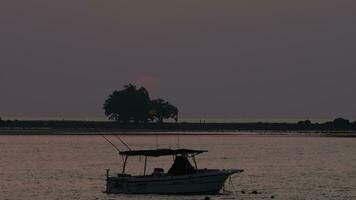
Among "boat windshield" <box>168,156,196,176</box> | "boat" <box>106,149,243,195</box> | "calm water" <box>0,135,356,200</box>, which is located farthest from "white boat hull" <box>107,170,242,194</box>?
"calm water" <box>0,135,356,200</box>

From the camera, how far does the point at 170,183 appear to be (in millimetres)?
65312

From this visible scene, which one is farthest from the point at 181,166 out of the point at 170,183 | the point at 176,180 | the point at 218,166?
the point at 218,166

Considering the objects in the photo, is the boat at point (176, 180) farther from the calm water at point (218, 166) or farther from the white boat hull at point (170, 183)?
the calm water at point (218, 166)

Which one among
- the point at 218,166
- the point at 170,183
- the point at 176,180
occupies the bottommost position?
the point at 170,183

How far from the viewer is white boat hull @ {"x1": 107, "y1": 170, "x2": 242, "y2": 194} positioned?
65438mm

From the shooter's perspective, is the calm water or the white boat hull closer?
the white boat hull

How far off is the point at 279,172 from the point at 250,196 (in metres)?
25.6

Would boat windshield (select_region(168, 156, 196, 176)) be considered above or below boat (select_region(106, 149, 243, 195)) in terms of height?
above

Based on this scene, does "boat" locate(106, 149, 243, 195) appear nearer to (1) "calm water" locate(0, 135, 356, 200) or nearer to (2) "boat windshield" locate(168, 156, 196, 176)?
(2) "boat windshield" locate(168, 156, 196, 176)

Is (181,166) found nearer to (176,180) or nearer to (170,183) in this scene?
(176,180)

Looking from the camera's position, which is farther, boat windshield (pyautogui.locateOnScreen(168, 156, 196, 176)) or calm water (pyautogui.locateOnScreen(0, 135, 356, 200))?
calm water (pyautogui.locateOnScreen(0, 135, 356, 200))

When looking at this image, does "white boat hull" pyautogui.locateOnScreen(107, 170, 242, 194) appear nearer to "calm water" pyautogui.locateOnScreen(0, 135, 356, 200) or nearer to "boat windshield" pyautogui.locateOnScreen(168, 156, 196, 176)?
"boat windshield" pyautogui.locateOnScreen(168, 156, 196, 176)

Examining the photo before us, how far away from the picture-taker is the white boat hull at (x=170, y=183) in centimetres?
6544

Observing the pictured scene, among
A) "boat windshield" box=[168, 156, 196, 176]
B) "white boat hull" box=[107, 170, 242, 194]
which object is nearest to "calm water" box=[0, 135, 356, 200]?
"white boat hull" box=[107, 170, 242, 194]
